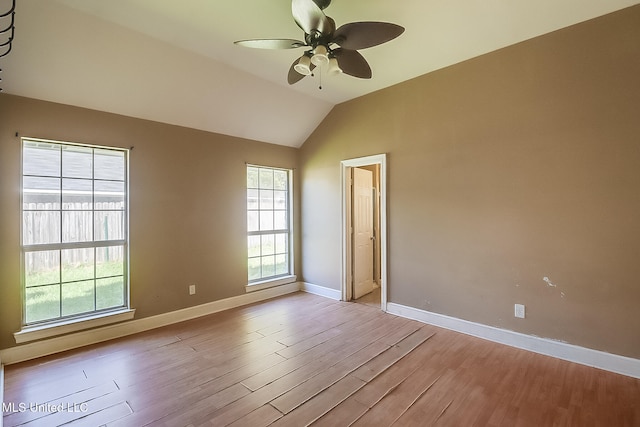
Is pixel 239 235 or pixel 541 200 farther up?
pixel 541 200

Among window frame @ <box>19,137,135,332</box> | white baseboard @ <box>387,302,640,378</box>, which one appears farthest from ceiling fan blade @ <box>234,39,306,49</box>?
white baseboard @ <box>387,302,640,378</box>

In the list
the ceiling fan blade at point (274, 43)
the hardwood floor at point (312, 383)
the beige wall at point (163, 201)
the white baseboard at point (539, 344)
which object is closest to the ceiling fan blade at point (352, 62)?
the ceiling fan blade at point (274, 43)

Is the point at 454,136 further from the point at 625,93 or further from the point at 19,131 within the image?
the point at 19,131

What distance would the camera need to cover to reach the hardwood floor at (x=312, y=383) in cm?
198

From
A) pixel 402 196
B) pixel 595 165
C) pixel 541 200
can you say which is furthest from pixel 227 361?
pixel 595 165

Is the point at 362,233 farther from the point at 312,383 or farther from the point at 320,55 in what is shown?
the point at 320,55

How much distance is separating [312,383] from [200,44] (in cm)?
334

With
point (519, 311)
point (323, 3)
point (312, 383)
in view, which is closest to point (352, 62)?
point (323, 3)

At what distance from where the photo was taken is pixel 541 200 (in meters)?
2.82

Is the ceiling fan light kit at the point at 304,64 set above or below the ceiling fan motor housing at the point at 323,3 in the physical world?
below

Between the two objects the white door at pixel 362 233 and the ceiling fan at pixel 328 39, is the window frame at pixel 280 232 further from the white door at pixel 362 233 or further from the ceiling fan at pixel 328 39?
the ceiling fan at pixel 328 39

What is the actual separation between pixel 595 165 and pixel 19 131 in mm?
5351

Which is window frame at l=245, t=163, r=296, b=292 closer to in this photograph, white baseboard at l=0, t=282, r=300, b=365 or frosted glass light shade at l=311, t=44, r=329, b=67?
white baseboard at l=0, t=282, r=300, b=365

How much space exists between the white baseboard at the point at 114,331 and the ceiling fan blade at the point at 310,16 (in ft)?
11.7
